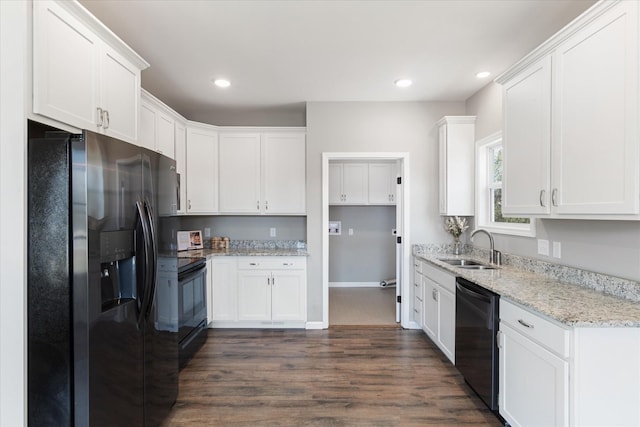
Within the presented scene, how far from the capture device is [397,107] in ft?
12.3

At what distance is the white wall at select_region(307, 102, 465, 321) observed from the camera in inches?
148

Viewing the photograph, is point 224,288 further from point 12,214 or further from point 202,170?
point 12,214

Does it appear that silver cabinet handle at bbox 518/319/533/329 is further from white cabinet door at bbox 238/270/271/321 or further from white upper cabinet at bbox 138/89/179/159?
white upper cabinet at bbox 138/89/179/159

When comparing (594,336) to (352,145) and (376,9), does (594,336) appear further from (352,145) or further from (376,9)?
(352,145)

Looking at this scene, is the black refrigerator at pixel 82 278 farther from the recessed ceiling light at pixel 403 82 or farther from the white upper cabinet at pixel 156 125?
the recessed ceiling light at pixel 403 82

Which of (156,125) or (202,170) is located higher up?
(156,125)

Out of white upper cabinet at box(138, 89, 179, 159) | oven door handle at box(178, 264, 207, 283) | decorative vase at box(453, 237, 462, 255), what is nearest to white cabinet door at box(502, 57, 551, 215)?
decorative vase at box(453, 237, 462, 255)

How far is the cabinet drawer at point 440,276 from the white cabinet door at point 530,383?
734 millimetres

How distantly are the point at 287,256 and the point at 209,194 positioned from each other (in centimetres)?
127

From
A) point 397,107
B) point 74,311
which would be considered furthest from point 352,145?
point 74,311

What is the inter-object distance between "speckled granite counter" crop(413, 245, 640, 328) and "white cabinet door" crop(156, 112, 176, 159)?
3070 millimetres

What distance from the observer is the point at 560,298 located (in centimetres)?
177

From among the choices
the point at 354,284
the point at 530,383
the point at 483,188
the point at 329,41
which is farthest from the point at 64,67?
the point at 354,284

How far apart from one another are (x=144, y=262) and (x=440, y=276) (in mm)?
2498
